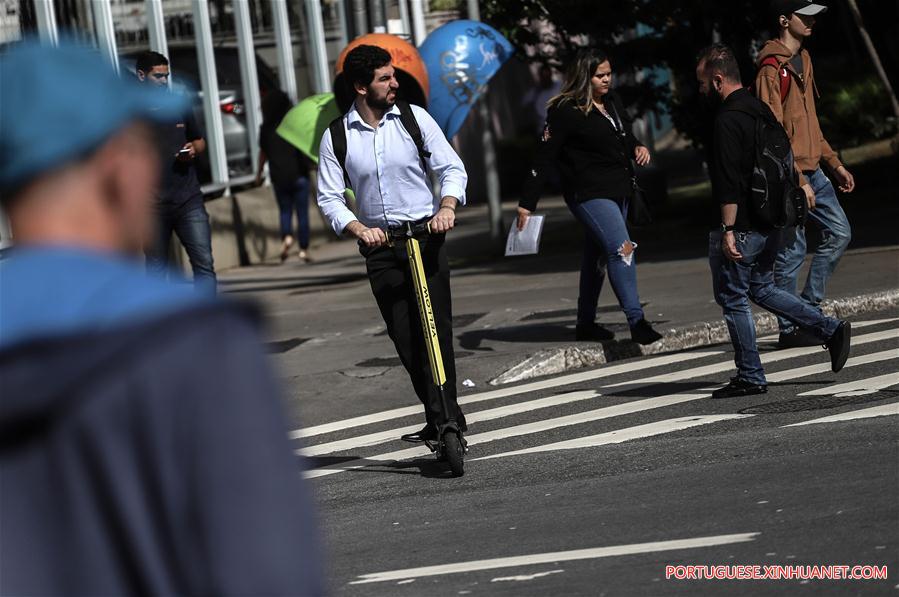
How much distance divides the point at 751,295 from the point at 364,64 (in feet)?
8.60

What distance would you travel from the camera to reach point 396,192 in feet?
25.5

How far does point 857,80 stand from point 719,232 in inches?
767

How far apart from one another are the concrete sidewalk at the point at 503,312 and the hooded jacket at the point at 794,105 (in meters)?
1.74

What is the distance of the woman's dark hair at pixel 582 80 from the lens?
34.3ft

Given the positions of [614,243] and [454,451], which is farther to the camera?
[614,243]

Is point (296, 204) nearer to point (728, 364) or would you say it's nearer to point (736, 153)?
point (728, 364)

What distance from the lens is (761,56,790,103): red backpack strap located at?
962 centimetres

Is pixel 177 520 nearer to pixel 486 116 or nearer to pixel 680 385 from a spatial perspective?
pixel 680 385

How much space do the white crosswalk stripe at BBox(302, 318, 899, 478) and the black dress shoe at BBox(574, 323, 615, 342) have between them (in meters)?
0.45

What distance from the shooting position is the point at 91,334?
1641mm

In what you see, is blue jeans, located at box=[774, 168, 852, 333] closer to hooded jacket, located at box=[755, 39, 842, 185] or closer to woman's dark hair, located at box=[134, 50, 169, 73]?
hooded jacket, located at box=[755, 39, 842, 185]

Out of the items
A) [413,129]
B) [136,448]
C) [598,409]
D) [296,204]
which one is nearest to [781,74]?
[598,409]

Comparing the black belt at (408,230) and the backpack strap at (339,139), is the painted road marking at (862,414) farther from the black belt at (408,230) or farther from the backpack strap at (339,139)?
the backpack strap at (339,139)

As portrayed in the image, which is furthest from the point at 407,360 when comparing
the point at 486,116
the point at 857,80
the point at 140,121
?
the point at 857,80
